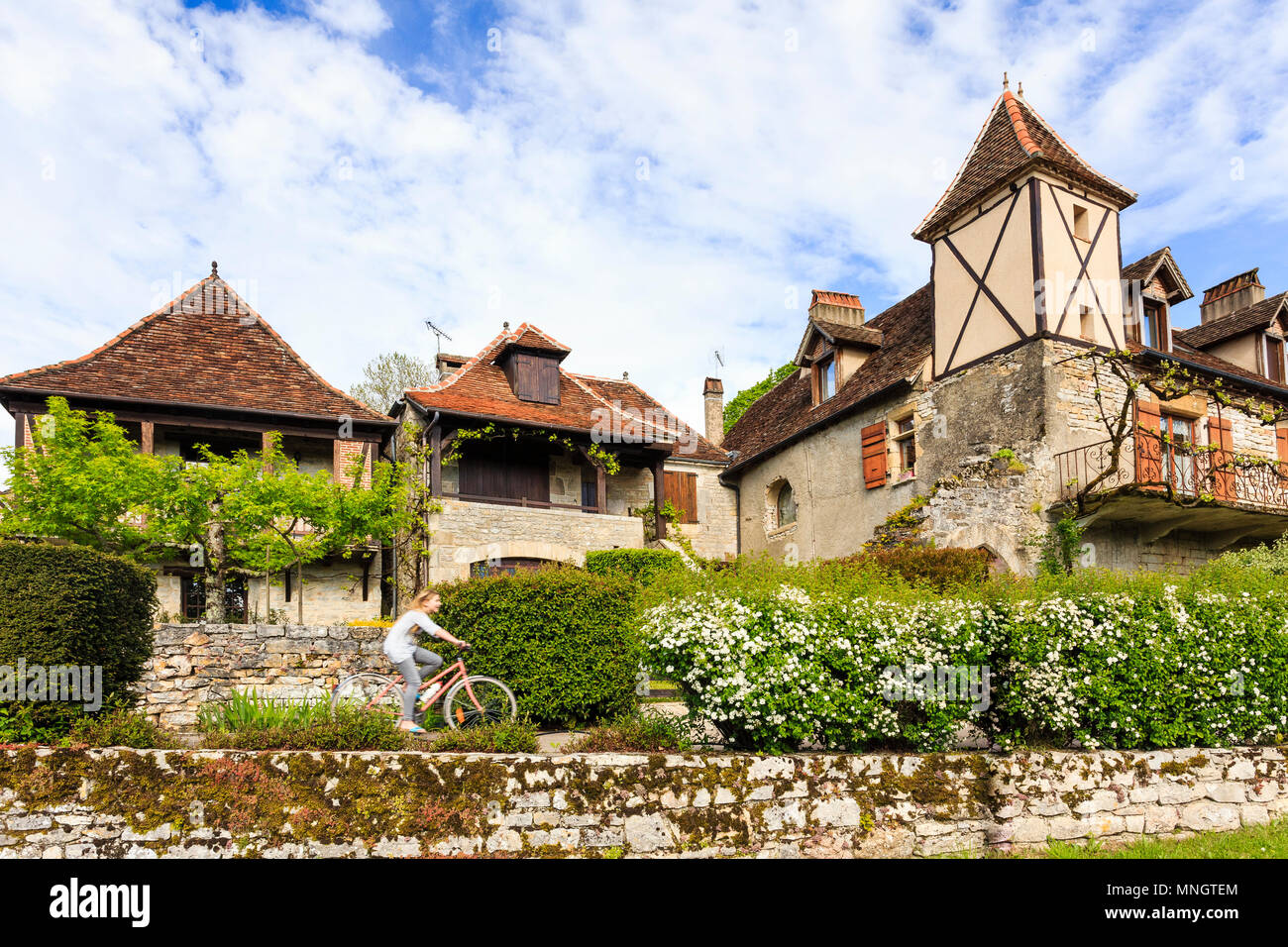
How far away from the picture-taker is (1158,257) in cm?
1681

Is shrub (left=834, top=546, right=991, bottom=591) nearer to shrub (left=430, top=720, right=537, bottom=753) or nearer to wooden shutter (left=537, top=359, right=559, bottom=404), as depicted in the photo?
shrub (left=430, top=720, right=537, bottom=753)

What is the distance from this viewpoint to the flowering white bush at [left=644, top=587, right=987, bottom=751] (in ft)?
20.8

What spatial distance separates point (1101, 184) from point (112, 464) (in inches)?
646

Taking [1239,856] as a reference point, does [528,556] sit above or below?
above

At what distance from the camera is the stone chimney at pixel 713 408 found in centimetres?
2469

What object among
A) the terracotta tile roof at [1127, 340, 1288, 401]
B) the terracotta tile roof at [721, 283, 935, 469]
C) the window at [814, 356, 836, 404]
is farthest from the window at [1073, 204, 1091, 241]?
the window at [814, 356, 836, 404]

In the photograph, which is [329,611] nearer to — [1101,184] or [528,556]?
[528,556]

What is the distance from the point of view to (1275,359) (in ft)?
62.0

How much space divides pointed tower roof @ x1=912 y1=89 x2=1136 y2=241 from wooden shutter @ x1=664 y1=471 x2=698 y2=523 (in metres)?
7.82

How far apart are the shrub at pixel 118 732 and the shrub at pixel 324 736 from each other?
311 millimetres

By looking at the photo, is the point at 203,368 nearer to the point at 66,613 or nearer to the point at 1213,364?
the point at 66,613

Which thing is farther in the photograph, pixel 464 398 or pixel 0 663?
pixel 464 398

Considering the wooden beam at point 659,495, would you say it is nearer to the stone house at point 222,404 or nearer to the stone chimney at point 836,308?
the stone chimney at point 836,308
